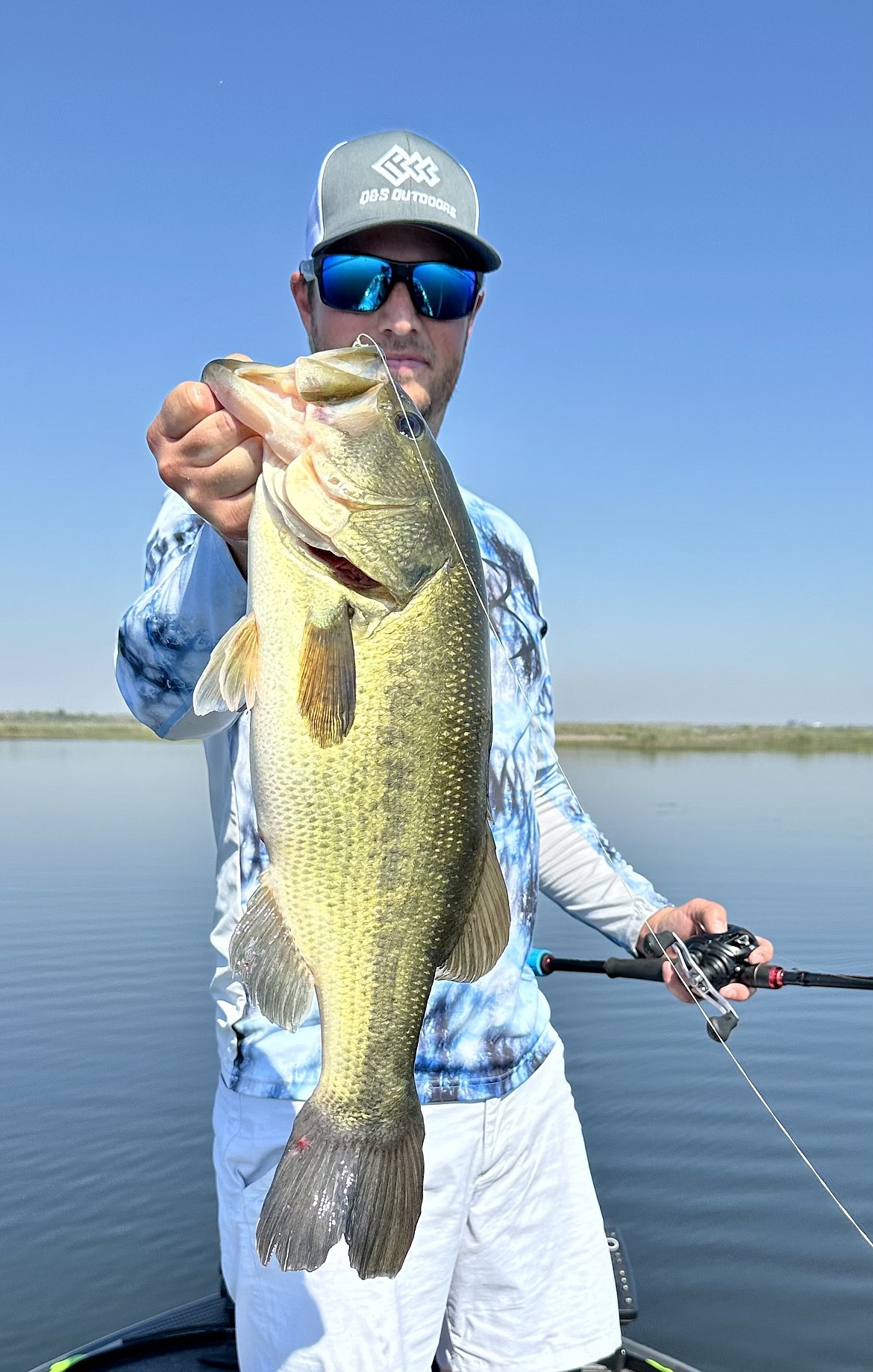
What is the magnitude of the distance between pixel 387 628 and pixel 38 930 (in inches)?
481

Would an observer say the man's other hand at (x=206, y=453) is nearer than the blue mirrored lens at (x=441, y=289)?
Yes

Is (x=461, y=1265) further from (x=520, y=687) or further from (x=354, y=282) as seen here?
(x=354, y=282)

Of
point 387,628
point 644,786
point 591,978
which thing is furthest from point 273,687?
point 644,786

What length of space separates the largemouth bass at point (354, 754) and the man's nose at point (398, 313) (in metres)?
0.84

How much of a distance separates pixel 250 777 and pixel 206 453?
0.83 metres

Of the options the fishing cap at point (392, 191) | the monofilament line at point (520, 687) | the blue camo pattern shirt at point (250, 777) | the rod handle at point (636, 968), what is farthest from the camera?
the rod handle at point (636, 968)

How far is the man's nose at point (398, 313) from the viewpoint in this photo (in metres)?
2.85

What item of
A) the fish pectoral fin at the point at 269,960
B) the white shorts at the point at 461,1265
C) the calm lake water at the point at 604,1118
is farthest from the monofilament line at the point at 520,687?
the calm lake water at the point at 604,1118

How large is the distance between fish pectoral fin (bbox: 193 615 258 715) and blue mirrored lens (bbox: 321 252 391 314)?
3.95 feet

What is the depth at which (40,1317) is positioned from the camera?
549 cm

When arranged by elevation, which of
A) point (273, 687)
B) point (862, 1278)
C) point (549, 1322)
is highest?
point (273, 687)

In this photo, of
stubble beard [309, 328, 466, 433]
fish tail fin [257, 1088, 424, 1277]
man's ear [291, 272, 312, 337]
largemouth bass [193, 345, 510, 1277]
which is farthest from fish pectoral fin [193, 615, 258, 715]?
man's ear [291, 272, 312, 337]

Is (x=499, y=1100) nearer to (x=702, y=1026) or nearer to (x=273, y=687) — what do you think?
(x=273, y=687)

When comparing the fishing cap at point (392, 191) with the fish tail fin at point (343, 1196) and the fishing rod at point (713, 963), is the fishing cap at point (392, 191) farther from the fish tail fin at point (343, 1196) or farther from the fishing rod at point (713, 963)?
the fish tail fin at point (343, 1196)
